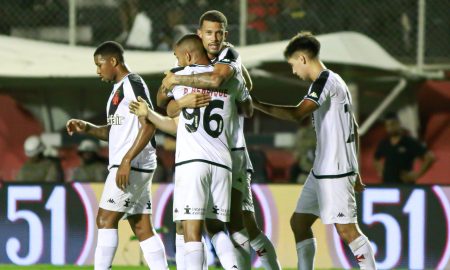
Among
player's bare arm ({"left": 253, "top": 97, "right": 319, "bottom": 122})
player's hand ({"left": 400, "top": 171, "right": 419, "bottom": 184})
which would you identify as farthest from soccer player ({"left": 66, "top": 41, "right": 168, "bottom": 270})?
player's hand ({"left": 400, "top": 171, "right": 419, "bottom": 184})

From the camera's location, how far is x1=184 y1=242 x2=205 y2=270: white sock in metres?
8.45

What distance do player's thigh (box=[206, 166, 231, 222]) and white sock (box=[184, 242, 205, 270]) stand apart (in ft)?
0.79

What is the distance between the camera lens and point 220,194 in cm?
852

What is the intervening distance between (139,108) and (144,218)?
48.9 inches

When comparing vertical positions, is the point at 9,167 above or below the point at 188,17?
below

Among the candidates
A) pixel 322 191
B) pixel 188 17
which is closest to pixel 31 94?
pixel 188 17

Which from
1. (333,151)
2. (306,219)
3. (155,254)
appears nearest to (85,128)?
(155,254)

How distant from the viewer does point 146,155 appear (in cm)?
960

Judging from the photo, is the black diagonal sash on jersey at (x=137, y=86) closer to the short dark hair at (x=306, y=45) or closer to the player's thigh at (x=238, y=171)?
the player's thigh at (x=238, y=171)

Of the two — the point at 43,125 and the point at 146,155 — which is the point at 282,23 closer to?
the point at 43,125

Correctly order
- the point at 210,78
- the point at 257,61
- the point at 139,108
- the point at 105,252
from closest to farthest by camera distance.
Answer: the point at 210,78, the point at 139,108, the point at 105,252, the point at 257,61

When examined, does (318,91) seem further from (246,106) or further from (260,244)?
(260,244)

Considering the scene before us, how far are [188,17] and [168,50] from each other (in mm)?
470

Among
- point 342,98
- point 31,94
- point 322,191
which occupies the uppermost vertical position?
point 31,94
